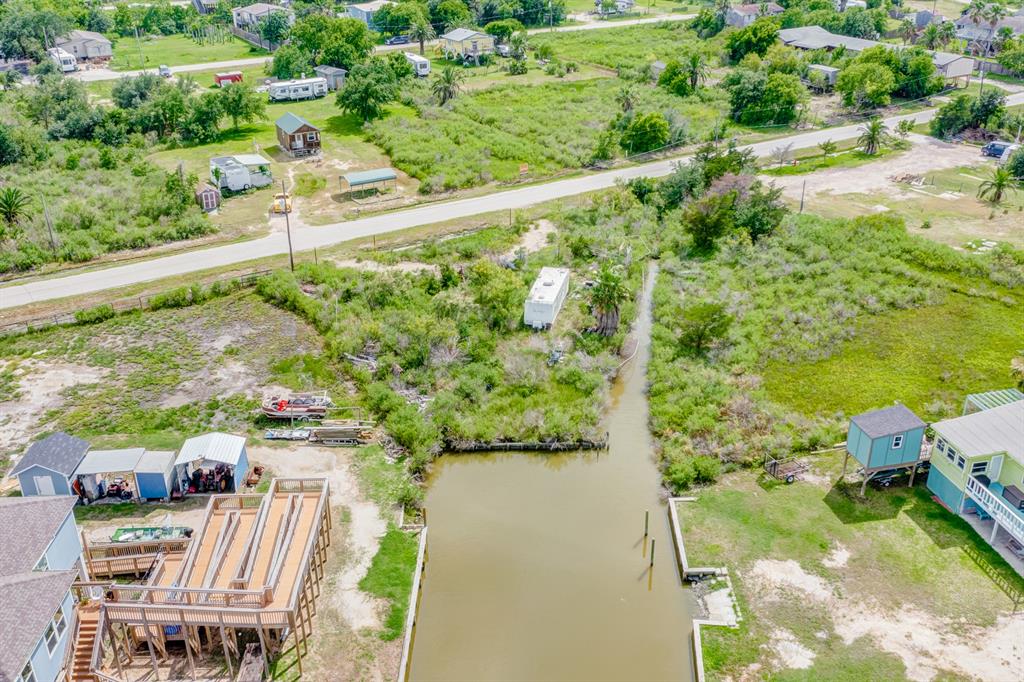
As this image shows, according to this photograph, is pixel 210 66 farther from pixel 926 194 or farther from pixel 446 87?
pixel 926 194

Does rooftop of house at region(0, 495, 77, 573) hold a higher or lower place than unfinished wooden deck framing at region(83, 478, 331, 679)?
higher

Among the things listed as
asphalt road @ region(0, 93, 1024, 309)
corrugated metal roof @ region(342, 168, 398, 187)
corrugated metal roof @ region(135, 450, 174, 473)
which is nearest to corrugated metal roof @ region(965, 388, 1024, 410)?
corrugated metal roof @ region(135, 450, 174, 473)

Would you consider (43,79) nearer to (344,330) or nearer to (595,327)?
(344,330)

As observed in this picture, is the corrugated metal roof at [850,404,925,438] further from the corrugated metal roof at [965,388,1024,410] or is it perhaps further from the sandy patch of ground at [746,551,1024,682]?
the sandy patch of ground at [746,551,1024,682]

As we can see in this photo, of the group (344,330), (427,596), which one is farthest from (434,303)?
(427,596)

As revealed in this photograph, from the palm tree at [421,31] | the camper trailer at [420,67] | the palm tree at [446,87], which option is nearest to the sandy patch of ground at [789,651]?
the palm tree at [446,87]

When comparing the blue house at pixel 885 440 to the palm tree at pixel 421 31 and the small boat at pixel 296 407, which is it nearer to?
the small boat at pixel 296 407
